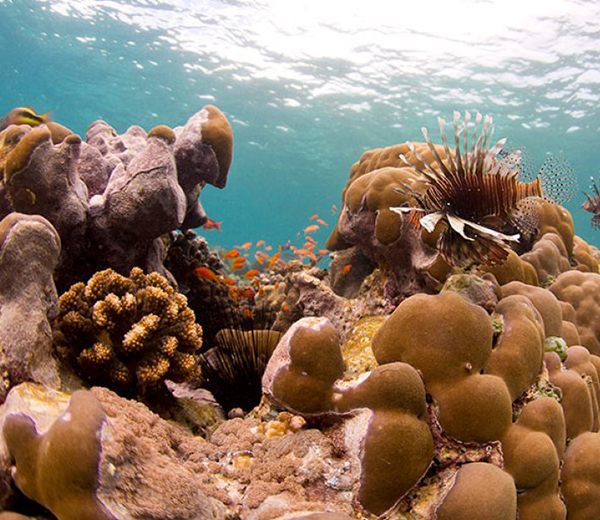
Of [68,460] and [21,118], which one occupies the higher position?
[21,118]

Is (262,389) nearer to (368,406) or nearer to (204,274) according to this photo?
(368,406)

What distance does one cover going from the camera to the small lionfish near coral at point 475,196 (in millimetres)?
2682

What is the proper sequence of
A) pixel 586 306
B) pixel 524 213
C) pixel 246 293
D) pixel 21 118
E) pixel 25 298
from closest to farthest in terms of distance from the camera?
pixel 25 298
pixel 524 213
pixel 586 306
pixel 21 118
pixel 246 293

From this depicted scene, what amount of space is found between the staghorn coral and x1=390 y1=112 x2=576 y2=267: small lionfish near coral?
1868mm

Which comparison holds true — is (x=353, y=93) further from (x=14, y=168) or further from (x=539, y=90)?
(x=14, y=168)

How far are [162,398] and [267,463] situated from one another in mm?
1287

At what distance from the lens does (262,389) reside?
9.06ft

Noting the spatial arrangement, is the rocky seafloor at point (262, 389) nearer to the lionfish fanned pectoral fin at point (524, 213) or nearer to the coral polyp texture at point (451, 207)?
the coral polyp texture at point (451, 207)

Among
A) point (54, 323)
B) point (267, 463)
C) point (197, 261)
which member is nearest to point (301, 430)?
point (267, 463)

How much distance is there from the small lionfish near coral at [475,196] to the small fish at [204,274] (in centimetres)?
286

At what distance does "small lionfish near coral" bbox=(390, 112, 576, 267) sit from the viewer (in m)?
2.68

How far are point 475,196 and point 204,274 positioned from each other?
334cm

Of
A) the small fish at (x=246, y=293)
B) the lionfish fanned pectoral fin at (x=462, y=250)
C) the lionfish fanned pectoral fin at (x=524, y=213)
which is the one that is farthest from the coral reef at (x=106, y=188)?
the lionfish fanned pectoral fin at (x=524, y=213)

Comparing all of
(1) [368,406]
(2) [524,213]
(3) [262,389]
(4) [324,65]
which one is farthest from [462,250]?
(4) [324,65]
